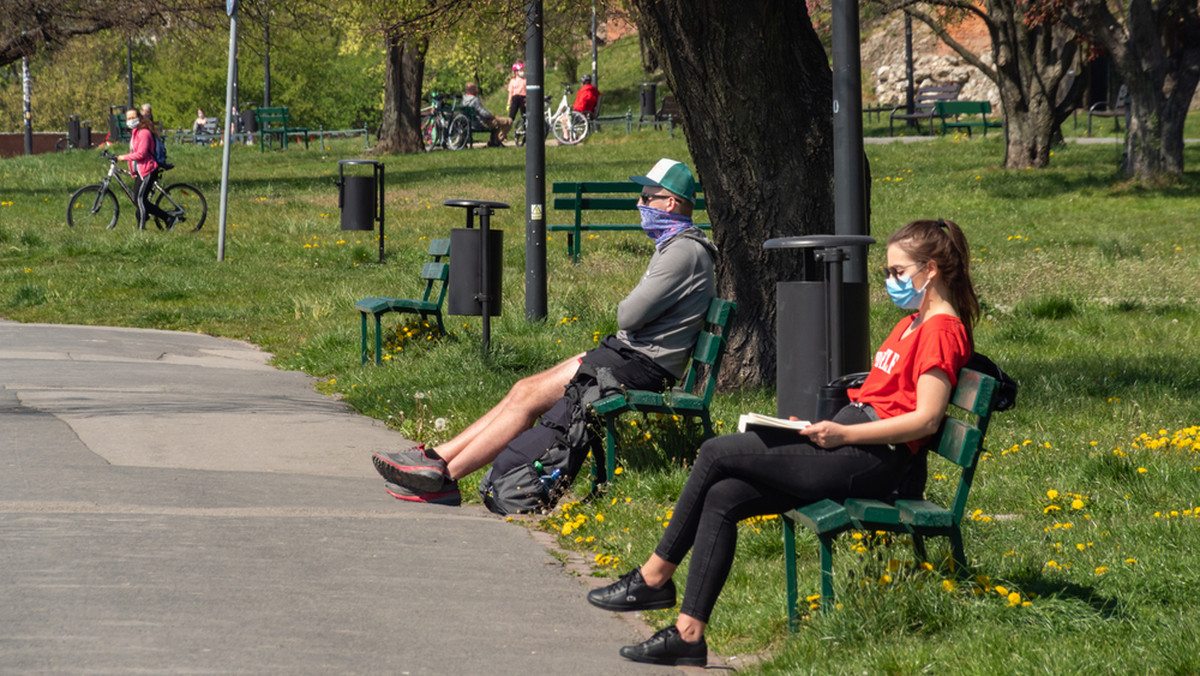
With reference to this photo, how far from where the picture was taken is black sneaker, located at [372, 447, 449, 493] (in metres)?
5.90

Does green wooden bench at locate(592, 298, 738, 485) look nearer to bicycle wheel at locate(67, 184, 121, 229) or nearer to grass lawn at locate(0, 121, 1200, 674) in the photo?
grass lawn at locate(0, 121, 1200, 674)

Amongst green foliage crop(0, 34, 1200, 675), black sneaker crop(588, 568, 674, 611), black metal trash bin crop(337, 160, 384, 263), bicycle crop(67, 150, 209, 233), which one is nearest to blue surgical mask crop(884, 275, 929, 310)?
green foliage crop(0, 34, 1200, 675)

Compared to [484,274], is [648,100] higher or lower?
higher

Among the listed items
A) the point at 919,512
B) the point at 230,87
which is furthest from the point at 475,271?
the point at 230,87

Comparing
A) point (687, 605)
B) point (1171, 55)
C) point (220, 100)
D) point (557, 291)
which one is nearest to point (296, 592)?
point (687, 605)

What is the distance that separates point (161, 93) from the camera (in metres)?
68.8

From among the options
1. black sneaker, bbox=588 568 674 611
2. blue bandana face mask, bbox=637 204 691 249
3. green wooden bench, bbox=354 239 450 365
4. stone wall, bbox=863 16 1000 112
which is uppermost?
stone wall, bbox=863 16 1000 112

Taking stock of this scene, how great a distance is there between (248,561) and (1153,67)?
18.1 meters

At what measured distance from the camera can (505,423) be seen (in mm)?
6004

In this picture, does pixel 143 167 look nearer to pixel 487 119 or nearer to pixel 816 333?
pixel 816 333

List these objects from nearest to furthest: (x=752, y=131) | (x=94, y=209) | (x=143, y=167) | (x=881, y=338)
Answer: (x=752, y=131) < (x=881, y=338) < (x=143, y=167) < (x=94, y=209)

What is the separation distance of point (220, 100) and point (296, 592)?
225 feet

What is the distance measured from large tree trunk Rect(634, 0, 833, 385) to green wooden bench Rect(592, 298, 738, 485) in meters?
1.80

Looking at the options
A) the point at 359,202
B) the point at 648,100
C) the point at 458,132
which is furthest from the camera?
the point at 648,100
